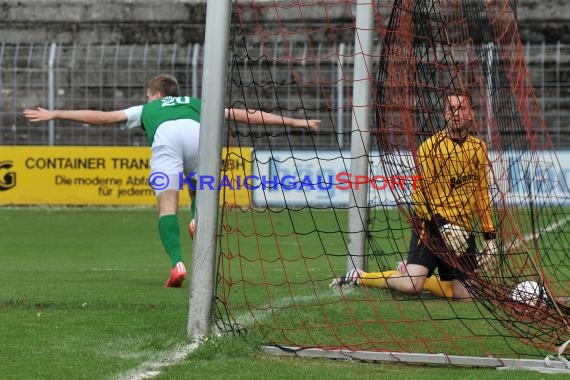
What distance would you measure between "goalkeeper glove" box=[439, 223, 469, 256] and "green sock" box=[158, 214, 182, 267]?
8.12ft

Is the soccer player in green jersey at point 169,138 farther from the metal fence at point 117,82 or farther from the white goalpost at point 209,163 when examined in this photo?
the metal fence at point 117,82

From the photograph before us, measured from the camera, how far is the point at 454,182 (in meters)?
7.16

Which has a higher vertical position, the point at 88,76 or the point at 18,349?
the point at 88,76

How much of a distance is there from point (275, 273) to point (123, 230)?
605cm

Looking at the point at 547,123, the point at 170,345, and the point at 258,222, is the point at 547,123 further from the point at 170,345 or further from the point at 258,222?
the point at 170,345

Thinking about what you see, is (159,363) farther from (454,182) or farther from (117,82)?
(117,82)

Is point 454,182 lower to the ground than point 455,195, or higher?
higher

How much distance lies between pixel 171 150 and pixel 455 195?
2.74m

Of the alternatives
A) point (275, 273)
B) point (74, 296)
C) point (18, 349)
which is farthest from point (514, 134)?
point (18, 349)

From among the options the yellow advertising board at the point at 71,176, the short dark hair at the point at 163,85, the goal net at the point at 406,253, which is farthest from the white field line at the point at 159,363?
the yellow advertising board at the point at 71,176

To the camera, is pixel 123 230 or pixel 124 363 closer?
pixel 124 363

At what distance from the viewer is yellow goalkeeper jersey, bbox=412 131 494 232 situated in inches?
278

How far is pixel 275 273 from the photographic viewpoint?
1066cm


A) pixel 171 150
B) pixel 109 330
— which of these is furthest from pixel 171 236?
pixel 109 330
